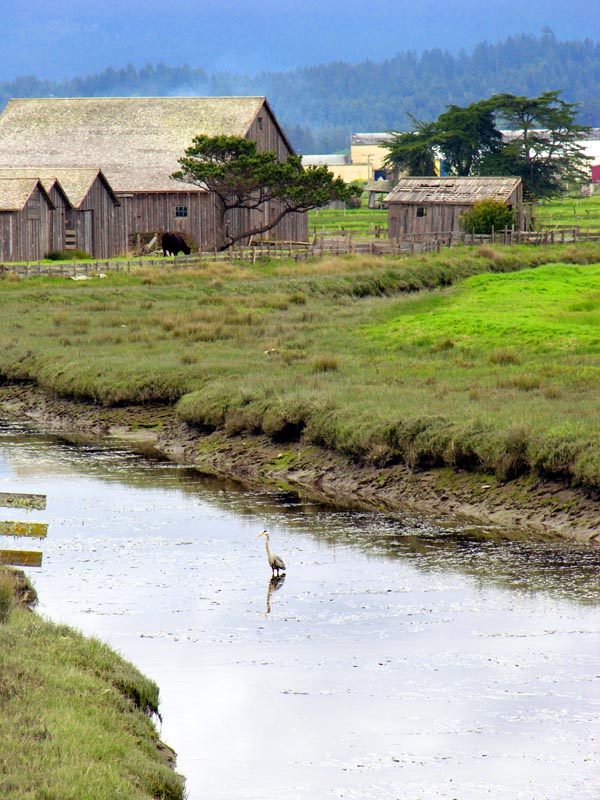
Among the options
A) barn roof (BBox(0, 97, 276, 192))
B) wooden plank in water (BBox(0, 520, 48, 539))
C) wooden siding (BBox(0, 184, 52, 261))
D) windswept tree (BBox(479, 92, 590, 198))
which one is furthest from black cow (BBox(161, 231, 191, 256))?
wooden plank in water (BBox(0, 520, 48, 539))

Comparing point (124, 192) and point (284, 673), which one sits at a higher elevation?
point (124, 192)

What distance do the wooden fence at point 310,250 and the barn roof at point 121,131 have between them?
25.3 ft

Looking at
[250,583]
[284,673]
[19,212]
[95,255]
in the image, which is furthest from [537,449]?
[95,255]

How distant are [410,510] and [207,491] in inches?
144

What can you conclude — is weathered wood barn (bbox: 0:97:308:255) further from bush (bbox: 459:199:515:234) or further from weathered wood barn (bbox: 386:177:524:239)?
bush (bbox: 459:199:515:234)

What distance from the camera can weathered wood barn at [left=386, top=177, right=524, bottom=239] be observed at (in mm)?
75438

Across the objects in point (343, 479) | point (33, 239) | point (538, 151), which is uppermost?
point (538, 151)

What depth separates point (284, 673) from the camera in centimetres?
1245

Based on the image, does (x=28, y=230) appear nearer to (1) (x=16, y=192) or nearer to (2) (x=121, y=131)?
(1) (x=16, y=192)

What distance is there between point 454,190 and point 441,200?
1.32m

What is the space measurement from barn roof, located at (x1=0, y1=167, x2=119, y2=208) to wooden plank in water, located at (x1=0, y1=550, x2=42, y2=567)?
158 ft

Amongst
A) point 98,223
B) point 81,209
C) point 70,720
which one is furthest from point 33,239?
point 70,720

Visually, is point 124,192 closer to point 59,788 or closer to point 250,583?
point 250,583

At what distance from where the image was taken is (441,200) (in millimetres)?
76438
